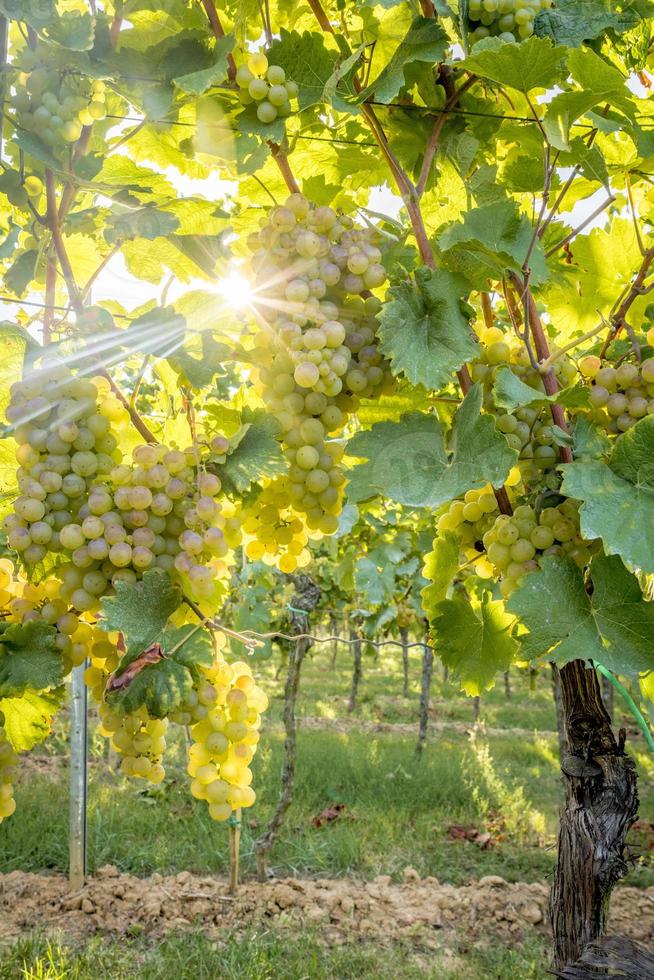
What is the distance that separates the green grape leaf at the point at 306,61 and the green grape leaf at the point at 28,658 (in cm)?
87

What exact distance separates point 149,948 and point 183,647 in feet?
13.3

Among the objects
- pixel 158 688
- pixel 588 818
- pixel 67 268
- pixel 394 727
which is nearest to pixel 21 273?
pixel 67 268

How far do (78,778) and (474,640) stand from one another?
12.6 ft

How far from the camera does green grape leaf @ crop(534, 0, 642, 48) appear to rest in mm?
1133

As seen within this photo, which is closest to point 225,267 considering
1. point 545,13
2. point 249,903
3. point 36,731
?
point 545,13

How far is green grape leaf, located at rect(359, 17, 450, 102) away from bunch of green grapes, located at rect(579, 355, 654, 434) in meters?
0.51

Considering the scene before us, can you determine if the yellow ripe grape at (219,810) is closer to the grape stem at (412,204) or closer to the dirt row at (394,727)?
the grape stem at (412,204)

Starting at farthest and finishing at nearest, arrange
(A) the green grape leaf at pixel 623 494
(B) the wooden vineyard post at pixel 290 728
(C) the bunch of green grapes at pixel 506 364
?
1. (B) the wooden vineyard post at pixel 290 728
2. (C) the bunch of green grapes at pixel 506 364
3. (A) the green grape leaf at pixel 623 494

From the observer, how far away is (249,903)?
187 inches

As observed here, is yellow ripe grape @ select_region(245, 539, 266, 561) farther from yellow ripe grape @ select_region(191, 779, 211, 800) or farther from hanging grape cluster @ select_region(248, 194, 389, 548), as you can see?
yellow ripe grape @ select_region(191, 779, 211, 800)

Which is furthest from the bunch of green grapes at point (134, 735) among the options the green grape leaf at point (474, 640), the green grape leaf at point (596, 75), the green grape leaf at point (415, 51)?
the green grape leaf at point (596, 75)

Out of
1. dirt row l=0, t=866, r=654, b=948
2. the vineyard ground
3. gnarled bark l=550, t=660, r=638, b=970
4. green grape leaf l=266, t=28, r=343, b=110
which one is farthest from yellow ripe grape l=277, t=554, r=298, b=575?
dirt row l=0, t=866, r=654, b=948

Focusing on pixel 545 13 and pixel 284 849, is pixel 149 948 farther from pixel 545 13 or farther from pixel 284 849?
pixel 545 13

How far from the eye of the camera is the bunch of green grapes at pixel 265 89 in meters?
1.05
